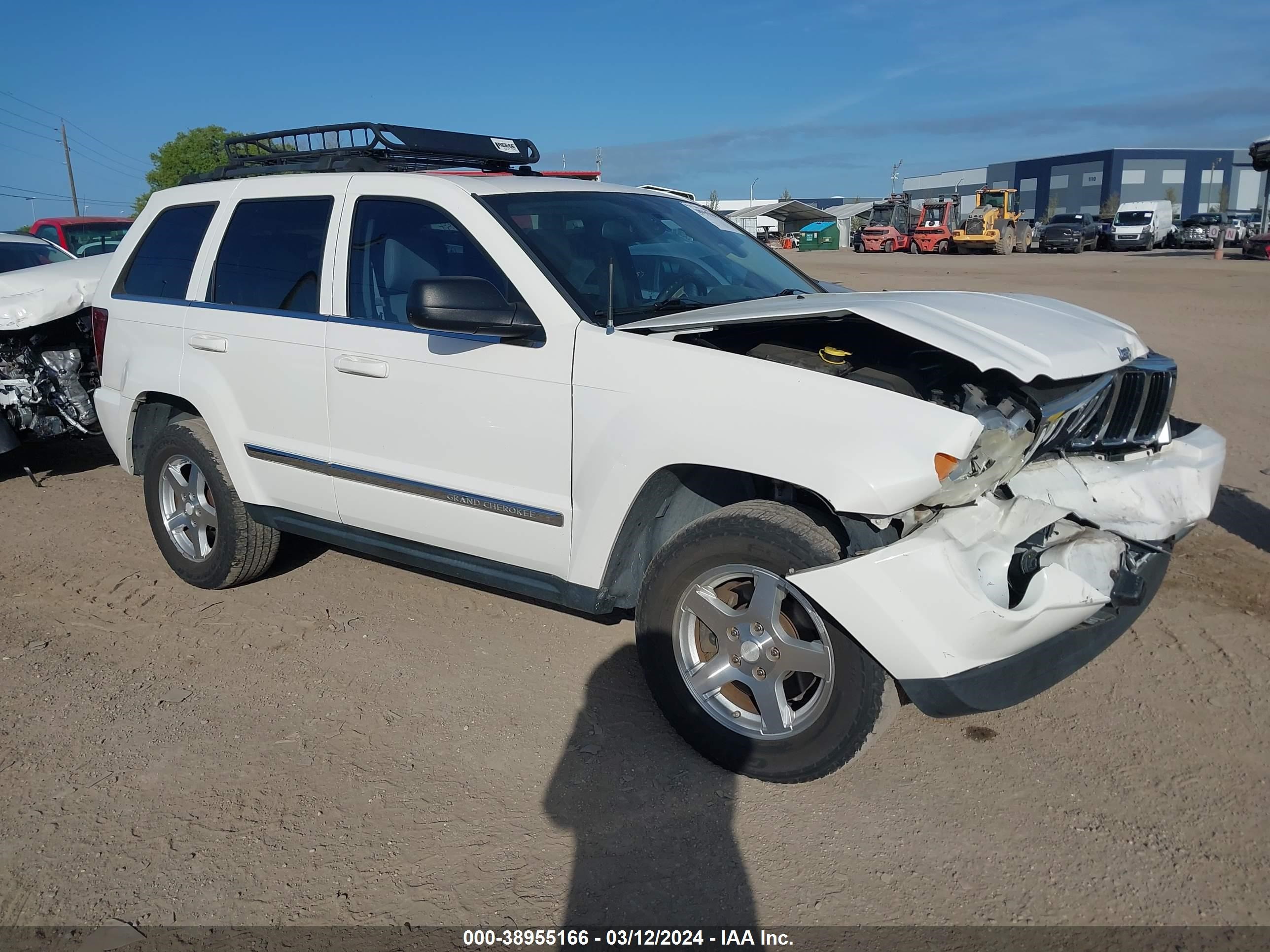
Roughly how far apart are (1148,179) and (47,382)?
307ft

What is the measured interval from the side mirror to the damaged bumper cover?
137 cm

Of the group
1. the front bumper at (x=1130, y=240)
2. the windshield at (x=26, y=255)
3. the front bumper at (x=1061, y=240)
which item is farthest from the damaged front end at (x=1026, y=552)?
the front bumper at (x=1130, y=240)

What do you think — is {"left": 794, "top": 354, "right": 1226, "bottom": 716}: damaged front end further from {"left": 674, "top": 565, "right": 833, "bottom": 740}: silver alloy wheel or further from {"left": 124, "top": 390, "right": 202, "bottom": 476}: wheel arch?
{"left": 124, "top": 390, "right": 202, "bottom": 476}: wheel arch

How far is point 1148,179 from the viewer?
3312 inches

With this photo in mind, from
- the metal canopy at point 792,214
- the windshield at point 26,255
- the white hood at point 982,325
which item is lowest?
the white hood at point 982,325

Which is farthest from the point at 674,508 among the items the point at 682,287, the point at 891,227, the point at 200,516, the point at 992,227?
the point at 891,227

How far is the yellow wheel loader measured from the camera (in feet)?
140

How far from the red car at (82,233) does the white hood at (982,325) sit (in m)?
12.6

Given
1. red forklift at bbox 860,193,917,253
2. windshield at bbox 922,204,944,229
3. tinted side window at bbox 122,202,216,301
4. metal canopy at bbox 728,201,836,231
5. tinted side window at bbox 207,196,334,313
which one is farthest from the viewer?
metal canopy at bbox 728,201,836,231

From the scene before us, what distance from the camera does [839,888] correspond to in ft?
9.37

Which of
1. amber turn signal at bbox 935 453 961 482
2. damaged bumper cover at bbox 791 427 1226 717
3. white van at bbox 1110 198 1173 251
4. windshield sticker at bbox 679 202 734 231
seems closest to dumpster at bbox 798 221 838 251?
white van at bbox 1110 198 1173 251

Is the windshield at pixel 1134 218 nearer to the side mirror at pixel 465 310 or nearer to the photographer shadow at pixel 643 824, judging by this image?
the photographer shadow at pixel 643 824

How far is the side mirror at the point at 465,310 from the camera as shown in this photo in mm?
3367

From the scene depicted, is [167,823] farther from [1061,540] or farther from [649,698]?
[1061,540]
